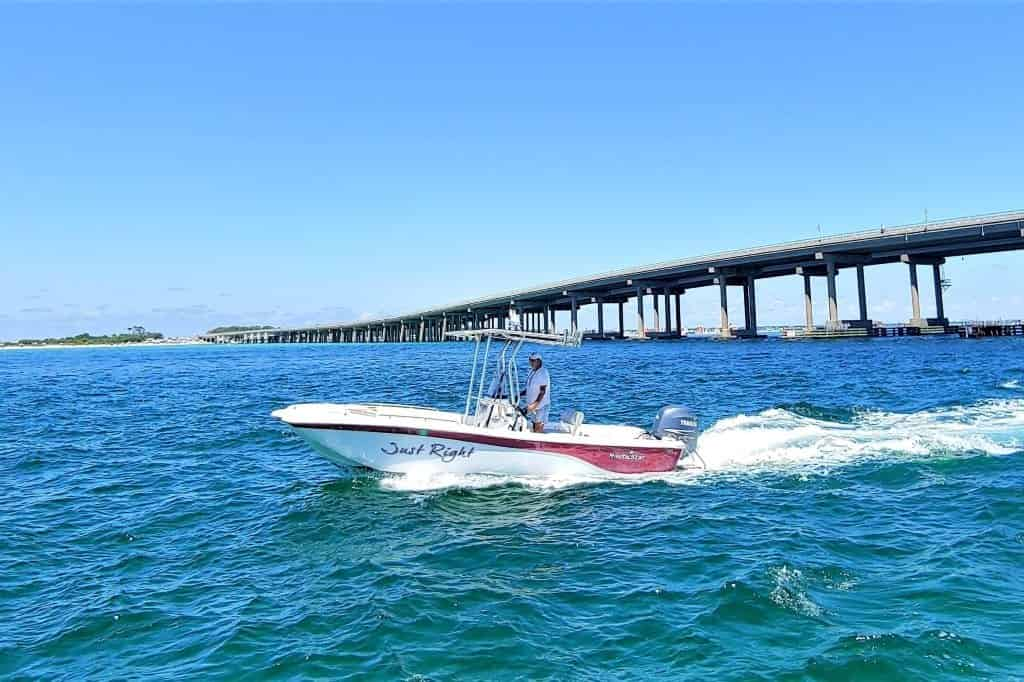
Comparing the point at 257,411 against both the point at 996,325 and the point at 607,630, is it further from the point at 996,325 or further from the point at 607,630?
the point at 996,325

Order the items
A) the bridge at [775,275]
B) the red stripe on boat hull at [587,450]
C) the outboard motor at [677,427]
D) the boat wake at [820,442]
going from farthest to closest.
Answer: the bridge at [775,275] → the outboard motor at [677,427] → the boat wake at [820,442] → the red stripe on boat hull at [587,450]

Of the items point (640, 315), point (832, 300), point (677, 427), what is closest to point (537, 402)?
point (677, 427)

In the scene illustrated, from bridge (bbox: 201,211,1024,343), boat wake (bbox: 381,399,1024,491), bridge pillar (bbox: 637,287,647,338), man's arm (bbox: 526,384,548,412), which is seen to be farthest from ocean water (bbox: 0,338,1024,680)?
bridge pillar (bbox: 637,287,647,338)

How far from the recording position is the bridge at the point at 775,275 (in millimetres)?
71500

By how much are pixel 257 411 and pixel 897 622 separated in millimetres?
25027

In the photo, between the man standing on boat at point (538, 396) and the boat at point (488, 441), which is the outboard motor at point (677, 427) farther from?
the man standing on boat at point (538, 396)

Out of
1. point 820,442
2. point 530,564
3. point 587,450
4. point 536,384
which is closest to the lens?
point 530,564

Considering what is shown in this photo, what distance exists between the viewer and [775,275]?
101000 millimetres

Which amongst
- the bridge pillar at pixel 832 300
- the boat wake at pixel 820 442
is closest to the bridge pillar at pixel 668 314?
the bridge pillar at pixel 832 300

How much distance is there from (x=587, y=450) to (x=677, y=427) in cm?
239

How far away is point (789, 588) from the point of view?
808 centimetres

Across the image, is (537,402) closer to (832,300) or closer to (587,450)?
(587,450)

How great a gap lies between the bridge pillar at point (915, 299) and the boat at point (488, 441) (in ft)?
281

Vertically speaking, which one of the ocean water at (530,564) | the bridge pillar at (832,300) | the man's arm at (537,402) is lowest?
the ocean water at (530,564)
